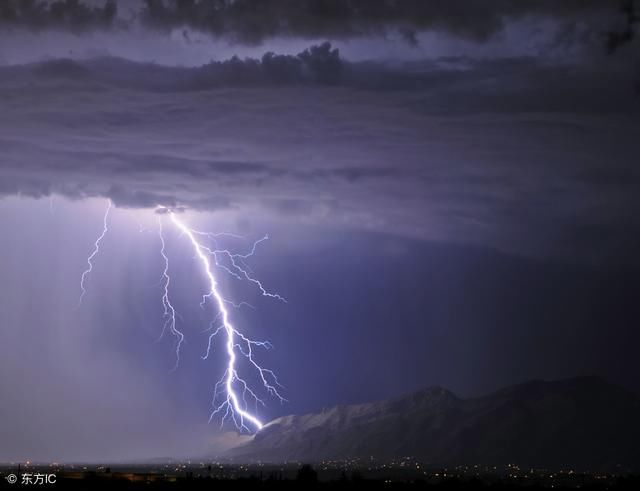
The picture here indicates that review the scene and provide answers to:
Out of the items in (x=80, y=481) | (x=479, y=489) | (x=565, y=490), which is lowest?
(x=565, y=490)

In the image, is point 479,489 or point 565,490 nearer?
point 479,489

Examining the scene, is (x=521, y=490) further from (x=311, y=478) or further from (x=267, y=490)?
(x=267, y=490)

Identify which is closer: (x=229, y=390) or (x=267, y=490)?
(x=267, y=490)

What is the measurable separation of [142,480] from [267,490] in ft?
53.8

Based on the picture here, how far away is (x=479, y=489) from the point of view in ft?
356

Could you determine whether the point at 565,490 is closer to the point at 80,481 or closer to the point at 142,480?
the point at 142,480

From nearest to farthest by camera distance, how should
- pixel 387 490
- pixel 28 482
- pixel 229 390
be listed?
1. pixel 28 482
2. pixel 387 490
3. pixel 229 390

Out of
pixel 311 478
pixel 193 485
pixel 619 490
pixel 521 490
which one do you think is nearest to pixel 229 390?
pixel 311 478

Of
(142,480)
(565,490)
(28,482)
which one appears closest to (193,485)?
(142,480)

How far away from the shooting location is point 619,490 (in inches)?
4719

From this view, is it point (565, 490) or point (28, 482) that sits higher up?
point (28, 482)

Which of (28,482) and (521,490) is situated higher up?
(28,482)

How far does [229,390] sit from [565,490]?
38157 millimetres

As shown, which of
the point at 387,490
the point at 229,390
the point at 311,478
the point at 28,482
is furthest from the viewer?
the point at 229,390
